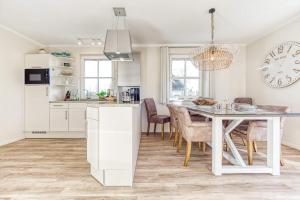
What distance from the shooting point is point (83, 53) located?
569cm

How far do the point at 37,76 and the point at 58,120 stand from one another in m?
1.14

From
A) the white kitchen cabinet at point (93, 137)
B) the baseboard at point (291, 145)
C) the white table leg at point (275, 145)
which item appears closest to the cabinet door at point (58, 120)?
the white kitchen cabinet at point (93, 137)

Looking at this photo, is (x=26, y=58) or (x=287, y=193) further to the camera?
(x=26, y=58)

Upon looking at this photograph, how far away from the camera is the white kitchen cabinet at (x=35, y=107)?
4922 mm

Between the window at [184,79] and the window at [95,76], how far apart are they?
1773mm

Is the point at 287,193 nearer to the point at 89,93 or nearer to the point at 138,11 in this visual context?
the point at 138,11

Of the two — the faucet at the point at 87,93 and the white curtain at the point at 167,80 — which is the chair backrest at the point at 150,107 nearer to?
the white curtain at the point at 167,80

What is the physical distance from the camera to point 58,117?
4977 mm

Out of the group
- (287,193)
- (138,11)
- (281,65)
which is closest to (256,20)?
(281,65)

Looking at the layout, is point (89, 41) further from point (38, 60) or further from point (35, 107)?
point (35, 107)

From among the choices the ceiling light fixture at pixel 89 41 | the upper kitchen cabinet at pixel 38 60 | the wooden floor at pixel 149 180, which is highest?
the ceiling light fixture at pixel 89 41

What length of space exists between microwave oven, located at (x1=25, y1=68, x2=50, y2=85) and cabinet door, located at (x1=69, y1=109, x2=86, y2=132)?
0.93 metres

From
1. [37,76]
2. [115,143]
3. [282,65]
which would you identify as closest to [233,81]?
[282,65]

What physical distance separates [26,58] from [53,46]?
953 mm
